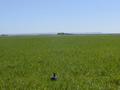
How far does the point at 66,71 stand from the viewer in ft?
54.2

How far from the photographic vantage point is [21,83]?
1318 cm

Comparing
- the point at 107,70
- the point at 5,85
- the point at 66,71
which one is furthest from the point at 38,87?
the point at 107,70

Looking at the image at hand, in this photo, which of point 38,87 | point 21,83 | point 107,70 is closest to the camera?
point 38,87

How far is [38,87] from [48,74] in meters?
3.28

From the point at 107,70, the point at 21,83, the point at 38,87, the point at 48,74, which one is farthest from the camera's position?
the point at 107,70

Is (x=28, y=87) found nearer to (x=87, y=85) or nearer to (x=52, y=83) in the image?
(x=52, y=83)

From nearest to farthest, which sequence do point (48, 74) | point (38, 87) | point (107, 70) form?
point (38, 87)
point (48, 74)
point (107, 70)

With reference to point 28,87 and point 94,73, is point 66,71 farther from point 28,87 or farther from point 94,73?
point 28,87

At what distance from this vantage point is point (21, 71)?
16.8m

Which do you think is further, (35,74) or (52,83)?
(35,74)

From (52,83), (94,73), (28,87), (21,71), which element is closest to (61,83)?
(52,83)

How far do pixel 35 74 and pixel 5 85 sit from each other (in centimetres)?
317

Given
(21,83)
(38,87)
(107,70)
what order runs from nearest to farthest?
1. (38,87)
2. (21,83)
3. (107,70)

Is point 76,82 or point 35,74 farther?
point 35,74
